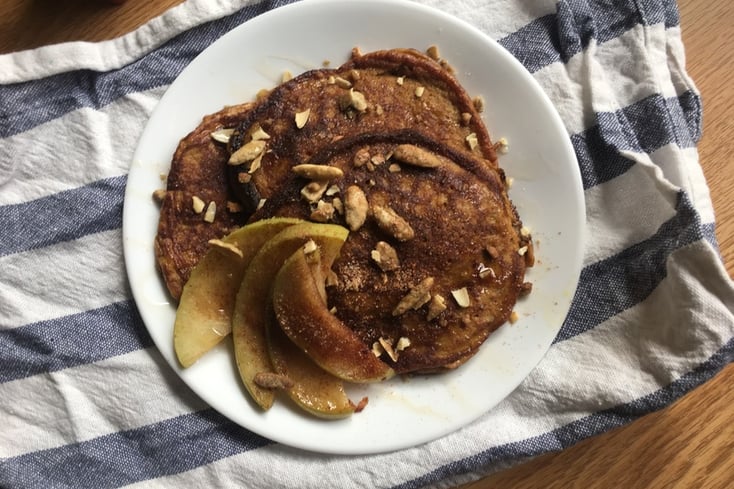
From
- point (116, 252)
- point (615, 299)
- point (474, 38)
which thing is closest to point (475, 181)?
point (474, 38)

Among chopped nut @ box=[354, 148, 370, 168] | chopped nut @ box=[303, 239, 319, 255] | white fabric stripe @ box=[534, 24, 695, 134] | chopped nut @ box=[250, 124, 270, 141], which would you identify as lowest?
chopped nut @ box=[303, 239, 319, 255]

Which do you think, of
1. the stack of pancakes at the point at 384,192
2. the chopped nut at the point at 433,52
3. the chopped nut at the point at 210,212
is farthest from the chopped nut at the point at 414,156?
the chopped nut at the point at 210,212

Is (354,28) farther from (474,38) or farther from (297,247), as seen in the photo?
(297,247)

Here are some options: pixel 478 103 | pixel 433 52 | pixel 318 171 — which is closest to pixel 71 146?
pixel 318 171

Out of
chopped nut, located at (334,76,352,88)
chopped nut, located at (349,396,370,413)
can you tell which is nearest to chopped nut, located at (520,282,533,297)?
chopped nut, located at (349,396,370,413)

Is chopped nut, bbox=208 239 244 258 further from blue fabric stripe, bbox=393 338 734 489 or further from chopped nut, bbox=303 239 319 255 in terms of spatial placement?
blue fabric stripe, bbox=393 338 734 489
